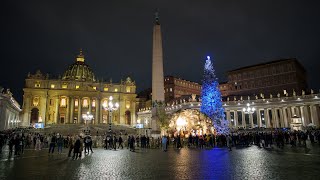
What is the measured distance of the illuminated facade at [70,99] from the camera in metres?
77.7

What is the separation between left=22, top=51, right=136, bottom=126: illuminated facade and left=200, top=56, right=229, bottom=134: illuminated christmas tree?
53.3 metres

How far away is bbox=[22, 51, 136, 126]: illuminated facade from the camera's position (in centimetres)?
7769

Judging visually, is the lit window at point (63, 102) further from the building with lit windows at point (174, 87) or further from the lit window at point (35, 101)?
the building with lit windows at point (174, 87)

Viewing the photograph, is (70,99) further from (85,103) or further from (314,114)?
(314,114)

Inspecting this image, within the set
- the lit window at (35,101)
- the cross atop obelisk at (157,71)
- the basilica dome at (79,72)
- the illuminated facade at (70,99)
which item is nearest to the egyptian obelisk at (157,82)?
the cross atop obelisk at (157,71)

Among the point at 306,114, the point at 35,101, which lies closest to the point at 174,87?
the point at 306,114

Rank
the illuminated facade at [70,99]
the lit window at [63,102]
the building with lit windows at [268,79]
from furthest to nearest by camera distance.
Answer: the lit window at [63,102] < the illuminated facade at [70,99] < the building with lit windows at [268,79]

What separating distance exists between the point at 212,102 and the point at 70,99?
6181 centimetres

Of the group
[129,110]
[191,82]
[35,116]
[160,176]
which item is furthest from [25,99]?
[160,176]

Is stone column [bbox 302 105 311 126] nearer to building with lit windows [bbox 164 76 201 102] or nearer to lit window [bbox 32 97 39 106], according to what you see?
building with lit windows [bbox 164 76 201 102]

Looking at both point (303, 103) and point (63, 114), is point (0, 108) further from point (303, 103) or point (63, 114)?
point (303, 103)

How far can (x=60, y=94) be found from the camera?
80.8 meters

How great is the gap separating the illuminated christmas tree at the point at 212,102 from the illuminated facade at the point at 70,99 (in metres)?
53.3

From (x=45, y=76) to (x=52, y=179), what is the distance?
269 ft
